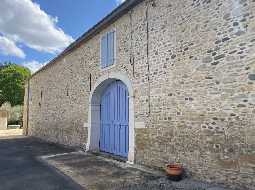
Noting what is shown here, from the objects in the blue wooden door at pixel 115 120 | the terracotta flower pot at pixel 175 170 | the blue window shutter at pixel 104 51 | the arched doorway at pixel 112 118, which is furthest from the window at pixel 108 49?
the terracotta flower pot at pixel 175 170

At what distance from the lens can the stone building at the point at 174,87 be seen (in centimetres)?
499

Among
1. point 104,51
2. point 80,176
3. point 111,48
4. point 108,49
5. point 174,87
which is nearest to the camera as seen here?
point 80,176

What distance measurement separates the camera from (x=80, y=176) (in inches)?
250

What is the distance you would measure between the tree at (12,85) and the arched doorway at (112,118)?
1101 inches

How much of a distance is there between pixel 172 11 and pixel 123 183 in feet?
14.0

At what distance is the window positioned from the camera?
908cm

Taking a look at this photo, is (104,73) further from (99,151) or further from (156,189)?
(156,189)

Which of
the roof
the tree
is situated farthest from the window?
the tree

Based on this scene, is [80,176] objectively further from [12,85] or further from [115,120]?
[12,85]

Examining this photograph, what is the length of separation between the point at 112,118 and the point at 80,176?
129 inches

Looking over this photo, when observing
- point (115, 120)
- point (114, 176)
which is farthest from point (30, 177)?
point (115, 120)

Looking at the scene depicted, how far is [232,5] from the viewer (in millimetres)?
5195

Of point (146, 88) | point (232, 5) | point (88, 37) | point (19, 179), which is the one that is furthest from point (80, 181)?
point (88, 37)

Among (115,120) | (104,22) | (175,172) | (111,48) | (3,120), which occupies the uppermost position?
(104,22)
